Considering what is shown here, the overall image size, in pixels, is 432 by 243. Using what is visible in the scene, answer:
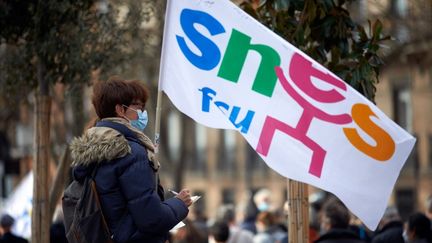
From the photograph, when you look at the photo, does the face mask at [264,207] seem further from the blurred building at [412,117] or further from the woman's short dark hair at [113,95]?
the blurred building at [412,117]

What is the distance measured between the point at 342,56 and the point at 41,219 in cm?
277

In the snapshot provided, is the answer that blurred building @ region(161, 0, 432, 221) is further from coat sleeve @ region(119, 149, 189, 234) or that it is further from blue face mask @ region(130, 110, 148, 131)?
coat sleeve @ region(119, 149, 189, 234)

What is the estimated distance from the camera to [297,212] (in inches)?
297

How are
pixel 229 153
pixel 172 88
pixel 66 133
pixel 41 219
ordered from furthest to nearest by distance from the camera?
pixel 229 153 < pixel 66 133 < pixel 41 219 < pixel 172 88

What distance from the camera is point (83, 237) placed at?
19.0ft

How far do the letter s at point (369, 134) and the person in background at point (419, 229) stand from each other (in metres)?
3.83

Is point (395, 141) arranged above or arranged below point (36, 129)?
above

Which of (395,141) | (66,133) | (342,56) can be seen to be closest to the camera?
(395,141)

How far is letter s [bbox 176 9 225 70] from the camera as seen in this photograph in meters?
6.99

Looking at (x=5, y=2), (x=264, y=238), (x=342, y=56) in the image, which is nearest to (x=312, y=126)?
(x=342, y=56)

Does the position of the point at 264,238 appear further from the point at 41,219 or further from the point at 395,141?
the point at 395,141

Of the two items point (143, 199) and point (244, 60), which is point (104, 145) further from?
point (244, 60)

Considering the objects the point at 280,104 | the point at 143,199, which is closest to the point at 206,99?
the point at 280,104

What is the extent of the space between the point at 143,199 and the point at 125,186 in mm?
119
